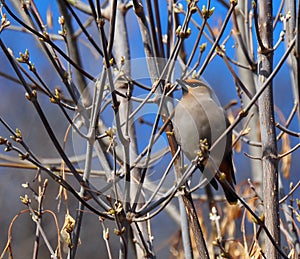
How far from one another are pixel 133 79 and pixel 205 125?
41 cm

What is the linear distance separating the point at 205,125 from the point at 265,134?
57 cm

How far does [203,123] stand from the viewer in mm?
2619

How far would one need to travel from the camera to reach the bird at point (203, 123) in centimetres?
233

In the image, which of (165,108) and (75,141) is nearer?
(165,108)

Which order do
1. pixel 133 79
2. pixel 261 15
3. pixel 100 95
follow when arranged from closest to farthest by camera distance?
1. pixel 100 95
2. pixel 261 15
3. pixel 133 79

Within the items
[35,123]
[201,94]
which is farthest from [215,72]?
[201,94]

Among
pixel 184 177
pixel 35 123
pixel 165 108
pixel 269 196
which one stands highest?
pixel 165 108

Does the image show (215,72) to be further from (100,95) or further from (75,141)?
(100,95)

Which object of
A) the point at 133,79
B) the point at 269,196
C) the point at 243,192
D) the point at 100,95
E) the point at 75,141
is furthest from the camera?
the point at 243,192

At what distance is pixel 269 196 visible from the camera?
6.43ft

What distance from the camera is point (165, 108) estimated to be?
2.04m

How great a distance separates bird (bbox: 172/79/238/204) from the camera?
2328 millimetres

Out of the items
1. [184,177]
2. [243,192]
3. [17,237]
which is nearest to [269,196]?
[184,177]

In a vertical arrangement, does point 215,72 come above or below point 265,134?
below
